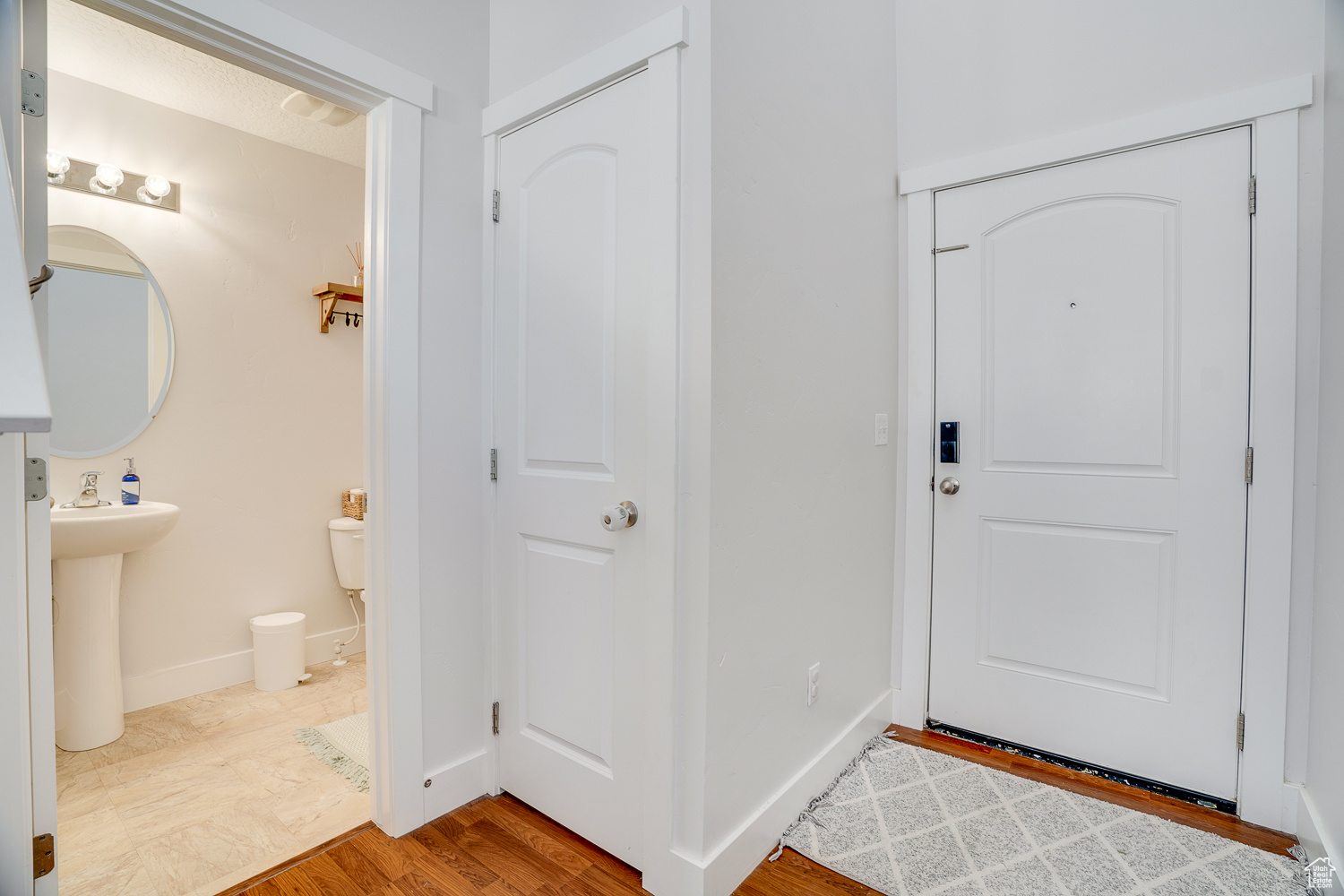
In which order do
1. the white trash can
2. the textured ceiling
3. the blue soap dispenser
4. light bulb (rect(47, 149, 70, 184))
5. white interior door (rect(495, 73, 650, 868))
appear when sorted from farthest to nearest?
the white trash can, the blue soap dispenser, light bulb (rect(47, 149, 70, 184)), the textured ceiling, white interior door (rect(495, 73, 650, 868))

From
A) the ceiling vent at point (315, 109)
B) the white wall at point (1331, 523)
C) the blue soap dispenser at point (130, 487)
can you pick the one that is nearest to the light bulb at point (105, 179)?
the ceiling vent at point (315, 109)

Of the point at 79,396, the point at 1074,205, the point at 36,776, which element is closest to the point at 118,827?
the point at 36,776

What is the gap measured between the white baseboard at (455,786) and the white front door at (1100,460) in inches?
60.0

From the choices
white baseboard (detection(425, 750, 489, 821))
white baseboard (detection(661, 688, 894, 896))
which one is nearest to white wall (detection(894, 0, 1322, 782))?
white baseboard (detection(661, 688, 894, 896))

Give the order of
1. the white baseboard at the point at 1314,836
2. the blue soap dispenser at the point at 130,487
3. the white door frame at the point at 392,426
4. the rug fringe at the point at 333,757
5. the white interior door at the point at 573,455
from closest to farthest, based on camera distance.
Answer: the white baseboard at the point at 1314,836 → the white interior door at the point at 573,455 → the white door frame at the point at 392,426 → the rug fringe at the point at 333,757 → the blue soap dispenser at the point at 130,487

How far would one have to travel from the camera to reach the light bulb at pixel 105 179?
2465mm

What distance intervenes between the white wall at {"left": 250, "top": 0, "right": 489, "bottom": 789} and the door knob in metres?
0.54

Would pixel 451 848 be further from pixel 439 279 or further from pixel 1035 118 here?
pixel 1035 118

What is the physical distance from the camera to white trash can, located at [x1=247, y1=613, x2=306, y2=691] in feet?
9.02

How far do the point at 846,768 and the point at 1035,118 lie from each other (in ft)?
6.96

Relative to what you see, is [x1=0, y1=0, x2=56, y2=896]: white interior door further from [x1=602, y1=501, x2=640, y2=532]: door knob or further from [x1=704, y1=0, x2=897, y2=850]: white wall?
[x1=704, y1=0, x2=897, y2=850]: white wall

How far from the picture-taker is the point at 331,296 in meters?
3.01

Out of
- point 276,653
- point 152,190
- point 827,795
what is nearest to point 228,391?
point 152,190

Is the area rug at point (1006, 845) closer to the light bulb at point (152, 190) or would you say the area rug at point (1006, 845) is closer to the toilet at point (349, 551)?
the toilet at point (349, 551)
